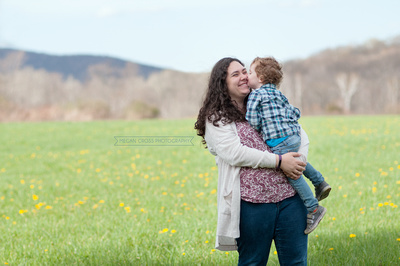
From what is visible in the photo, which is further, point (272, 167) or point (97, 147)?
point (97, 147)

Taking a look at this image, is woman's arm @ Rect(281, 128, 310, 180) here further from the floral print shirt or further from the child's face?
the child's face

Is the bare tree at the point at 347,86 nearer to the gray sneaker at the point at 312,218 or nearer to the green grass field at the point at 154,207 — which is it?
the green grass field at the point at 154,207

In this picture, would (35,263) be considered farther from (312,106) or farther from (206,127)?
(312,106)

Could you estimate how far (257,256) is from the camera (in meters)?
2.80

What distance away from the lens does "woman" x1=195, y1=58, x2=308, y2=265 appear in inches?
105

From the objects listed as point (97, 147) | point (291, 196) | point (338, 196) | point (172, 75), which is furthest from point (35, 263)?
point (172, 75)

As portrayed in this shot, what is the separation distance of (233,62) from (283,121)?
521 mm

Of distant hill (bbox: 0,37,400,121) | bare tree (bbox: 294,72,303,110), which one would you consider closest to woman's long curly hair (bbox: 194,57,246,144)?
distant hill (bbox: 0,37,400,121)

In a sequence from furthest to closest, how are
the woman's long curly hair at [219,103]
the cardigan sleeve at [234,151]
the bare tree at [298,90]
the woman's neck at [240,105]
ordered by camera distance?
the bare tree at [298,90] → the woman's neck at [240,105] → the woman's long curly hair at [219,103] → the cardigan sleeve at [234,151]

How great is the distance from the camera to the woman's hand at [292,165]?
2643 mm

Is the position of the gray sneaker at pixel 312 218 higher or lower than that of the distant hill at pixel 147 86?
lower

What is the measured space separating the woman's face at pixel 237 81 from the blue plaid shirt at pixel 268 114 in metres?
0.10

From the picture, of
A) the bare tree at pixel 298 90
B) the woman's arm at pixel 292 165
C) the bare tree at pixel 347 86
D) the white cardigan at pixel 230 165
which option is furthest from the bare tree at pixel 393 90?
the white cardigan at pixel 230 165

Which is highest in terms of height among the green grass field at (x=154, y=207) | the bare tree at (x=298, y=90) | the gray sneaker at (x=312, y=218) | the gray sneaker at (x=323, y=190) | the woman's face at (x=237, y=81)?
the bare tree at (x=298, y=90)
